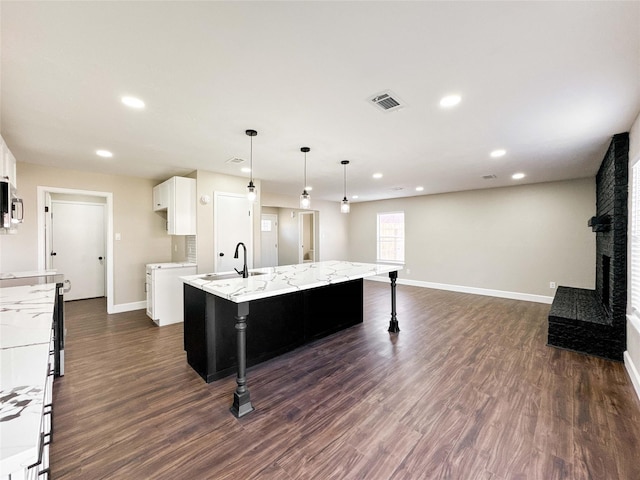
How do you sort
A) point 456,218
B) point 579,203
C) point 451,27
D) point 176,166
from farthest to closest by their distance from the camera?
point 456,218
point 579,203
point 176,166
point 451,27

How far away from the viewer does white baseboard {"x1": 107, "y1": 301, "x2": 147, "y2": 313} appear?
476 cm

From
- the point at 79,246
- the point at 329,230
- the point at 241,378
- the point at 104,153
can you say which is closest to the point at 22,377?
the point at 241,378

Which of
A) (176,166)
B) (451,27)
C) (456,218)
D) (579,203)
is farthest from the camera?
(456,218)

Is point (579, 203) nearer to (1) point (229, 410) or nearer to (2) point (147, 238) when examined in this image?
(1) point (229, 410)

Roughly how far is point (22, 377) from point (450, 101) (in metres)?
2.89

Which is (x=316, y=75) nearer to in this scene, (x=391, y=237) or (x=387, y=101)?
(x=387, y=101)

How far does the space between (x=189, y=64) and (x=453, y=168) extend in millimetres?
3933

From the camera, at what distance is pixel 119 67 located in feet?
5.68

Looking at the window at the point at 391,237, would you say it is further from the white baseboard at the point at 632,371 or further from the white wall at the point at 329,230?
the white baseboard at the point at 632,371

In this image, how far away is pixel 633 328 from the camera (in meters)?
2.60

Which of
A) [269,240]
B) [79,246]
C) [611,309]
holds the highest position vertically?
[269,240]

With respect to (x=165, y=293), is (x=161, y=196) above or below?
above

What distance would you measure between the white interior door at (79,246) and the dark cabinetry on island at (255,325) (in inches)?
180

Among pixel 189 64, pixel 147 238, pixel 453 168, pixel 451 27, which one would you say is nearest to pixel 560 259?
pixel 453 168
